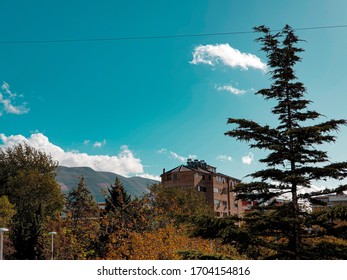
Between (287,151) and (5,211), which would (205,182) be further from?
(287,151)

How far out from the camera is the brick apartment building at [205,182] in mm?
72375

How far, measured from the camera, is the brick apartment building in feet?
237

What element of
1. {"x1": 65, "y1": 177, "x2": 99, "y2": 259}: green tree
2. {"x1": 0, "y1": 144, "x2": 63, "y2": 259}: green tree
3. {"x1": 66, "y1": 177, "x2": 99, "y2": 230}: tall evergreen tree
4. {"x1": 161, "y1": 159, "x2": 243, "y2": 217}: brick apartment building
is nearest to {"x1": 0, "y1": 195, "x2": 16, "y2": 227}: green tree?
{"x1": 0, "y1": 144, "x2": 63, "y2": 259}: green tree

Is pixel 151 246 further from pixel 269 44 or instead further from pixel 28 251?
pixel 28 251

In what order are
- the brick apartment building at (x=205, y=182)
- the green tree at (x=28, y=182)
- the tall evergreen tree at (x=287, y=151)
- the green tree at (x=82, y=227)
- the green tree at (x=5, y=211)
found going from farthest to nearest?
the brick apartment building at (x=205, y=182) → the green tree at (x=28, y=182) → the green tree at (x=5, y=211) → the green tree at (x=82, y=227) → the tall evergreen tree at (x=287, y=151)

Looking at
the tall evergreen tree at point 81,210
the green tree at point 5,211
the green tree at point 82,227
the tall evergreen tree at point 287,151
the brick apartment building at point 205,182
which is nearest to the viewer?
the tall evergreen tree at point 287,151

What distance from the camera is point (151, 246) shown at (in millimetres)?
18078

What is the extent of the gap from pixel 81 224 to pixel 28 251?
4995 mm

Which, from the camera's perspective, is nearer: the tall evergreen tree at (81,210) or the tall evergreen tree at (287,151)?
the tall evergreen tree at (287,151)

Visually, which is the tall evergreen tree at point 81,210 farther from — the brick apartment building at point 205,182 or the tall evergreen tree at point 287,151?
the brick apartment building at point 205,182

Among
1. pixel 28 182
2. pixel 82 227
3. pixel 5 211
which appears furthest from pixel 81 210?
pixel 28 182

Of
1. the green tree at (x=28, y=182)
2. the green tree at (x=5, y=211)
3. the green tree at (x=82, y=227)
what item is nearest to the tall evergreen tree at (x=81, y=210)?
the green tree at (x=82, y=227)

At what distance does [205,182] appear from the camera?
75.4 meters
